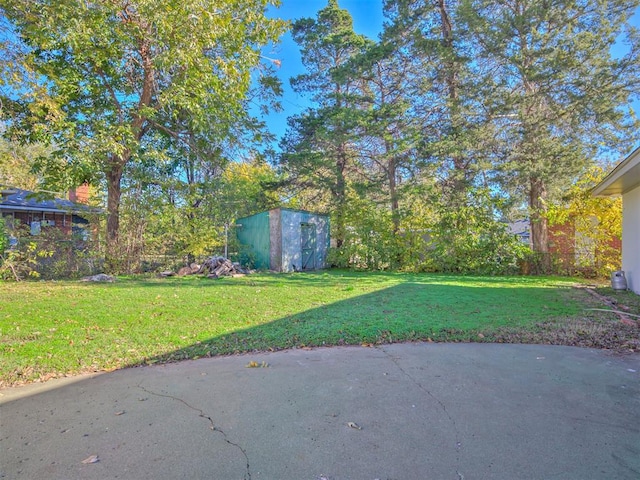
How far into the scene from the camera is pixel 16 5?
6.15 metres

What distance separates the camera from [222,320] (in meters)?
5.39

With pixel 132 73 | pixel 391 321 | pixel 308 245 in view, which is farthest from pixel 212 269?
pixel 391 321

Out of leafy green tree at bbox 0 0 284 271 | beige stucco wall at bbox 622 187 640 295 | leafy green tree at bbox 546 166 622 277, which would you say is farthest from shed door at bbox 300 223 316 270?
beige stucco wall at bbox 622 187 640 295

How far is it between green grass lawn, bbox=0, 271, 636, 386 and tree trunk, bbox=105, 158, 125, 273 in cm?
339

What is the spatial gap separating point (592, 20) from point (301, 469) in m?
15.0

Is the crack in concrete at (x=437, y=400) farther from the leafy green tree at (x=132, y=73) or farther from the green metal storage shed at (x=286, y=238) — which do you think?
the green metal storage shed at (x=286, y=238)

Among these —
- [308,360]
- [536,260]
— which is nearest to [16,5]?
[308,360]

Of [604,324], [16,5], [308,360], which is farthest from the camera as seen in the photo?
[16,5]

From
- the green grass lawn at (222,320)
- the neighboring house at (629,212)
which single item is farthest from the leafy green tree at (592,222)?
the green grass lawn at (222,320)

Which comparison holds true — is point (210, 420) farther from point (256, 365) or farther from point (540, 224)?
point (540, 224)

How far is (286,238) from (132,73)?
7.74 metres

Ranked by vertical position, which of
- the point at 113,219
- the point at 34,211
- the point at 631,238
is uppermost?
the point at 34,211

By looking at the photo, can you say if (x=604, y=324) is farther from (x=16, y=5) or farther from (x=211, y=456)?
(x=16, y=5)

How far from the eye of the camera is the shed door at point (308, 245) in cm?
1567
